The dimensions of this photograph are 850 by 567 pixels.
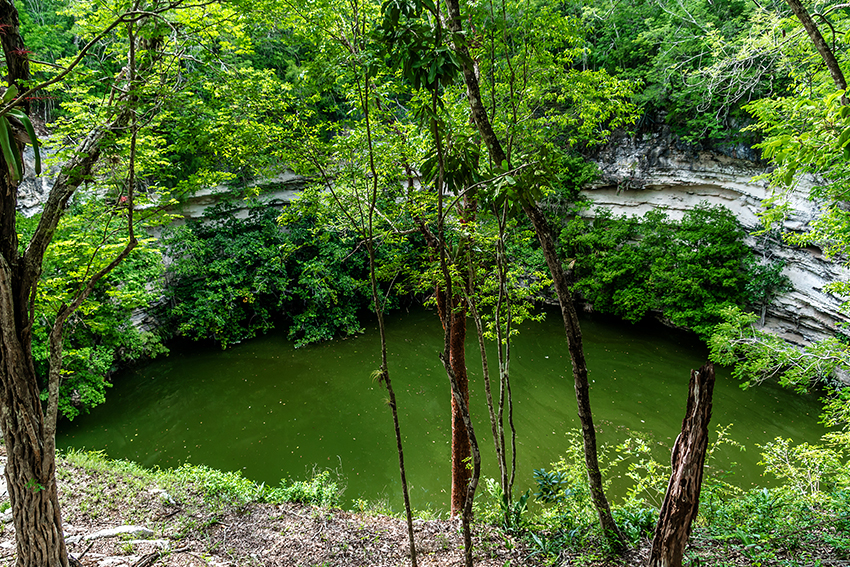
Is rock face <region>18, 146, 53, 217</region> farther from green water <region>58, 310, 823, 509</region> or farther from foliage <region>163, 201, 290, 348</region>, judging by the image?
green water <region>58, 310, 823, 509</region>

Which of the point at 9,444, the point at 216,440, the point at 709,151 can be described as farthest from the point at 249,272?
the point at 709,151

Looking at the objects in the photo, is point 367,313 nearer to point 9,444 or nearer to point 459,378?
point 459,378

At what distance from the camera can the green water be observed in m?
6.55

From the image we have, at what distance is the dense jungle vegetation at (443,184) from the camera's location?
8.16ft

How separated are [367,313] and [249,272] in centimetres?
373

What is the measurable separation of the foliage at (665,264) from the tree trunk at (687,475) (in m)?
8.85

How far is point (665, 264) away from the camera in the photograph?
1009 cm

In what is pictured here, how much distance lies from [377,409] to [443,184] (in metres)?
6.43

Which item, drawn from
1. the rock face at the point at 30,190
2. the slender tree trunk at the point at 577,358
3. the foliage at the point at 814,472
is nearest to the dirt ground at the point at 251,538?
the slender tree trunk at the point at 577,358

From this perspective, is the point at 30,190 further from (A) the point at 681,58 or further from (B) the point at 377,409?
(A) the point at 681,58

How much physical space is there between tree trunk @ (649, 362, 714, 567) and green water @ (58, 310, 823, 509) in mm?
4213

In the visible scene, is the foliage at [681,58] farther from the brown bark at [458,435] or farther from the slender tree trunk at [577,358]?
the slender tree trunk at [577,358]

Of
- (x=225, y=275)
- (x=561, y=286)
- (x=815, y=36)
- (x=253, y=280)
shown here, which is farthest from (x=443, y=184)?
(x=225, y=275)

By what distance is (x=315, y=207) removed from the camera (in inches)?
193
